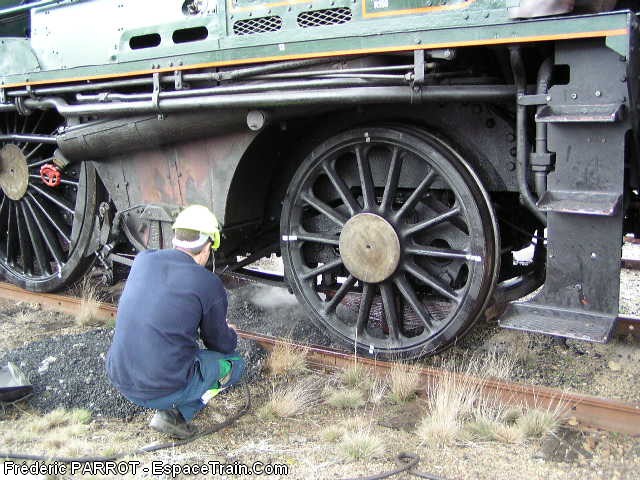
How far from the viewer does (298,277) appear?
499 cm

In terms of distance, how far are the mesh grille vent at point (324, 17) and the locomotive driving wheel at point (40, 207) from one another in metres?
2.87

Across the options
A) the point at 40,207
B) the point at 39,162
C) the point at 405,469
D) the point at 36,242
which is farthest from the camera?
the point at 36,242

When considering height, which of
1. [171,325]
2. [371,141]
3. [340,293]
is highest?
[371,141]

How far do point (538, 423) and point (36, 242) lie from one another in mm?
5300

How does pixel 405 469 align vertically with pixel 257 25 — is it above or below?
below

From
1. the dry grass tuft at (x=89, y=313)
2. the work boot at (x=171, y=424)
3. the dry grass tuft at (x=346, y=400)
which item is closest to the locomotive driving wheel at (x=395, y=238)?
the dry grass tuft at (x=346, y=400)

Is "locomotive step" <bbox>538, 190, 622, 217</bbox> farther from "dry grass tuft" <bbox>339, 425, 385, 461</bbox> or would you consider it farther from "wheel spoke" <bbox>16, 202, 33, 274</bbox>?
"wheel spoke" <bbox>16, 202, 33, 274</bbox>

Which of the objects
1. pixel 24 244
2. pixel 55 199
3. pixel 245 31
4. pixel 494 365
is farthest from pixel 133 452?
pixel 24 244

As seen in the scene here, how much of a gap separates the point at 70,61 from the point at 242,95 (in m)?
1.85

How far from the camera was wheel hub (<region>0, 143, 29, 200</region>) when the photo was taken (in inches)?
261

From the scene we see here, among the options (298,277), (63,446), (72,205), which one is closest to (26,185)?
(72,205)

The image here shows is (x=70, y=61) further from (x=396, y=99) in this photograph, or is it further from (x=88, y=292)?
(x=396, y=99)

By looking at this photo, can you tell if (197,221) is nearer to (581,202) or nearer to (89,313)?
(581,202)

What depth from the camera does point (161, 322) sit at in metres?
3.53
